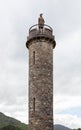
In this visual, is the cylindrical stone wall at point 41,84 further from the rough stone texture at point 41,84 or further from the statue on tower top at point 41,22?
the statue on tower top at point 41,22

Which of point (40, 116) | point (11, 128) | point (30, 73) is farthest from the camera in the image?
point (11, 128)

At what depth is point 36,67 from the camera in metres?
28.5

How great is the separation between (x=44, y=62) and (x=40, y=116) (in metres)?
5.49

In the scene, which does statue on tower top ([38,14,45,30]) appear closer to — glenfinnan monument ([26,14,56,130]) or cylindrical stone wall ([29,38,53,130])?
glenfinnan monument ([26,14,56,130])

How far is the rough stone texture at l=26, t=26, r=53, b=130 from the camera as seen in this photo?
27.0 m

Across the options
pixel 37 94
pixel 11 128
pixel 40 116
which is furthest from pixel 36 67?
pixel 11 128

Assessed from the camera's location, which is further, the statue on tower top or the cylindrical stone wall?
the statue on tower top

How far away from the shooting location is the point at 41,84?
2788 centimetres

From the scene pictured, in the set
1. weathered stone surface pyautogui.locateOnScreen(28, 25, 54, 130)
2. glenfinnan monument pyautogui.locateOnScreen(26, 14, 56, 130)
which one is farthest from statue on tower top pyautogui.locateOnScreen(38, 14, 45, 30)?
weathered stone surface pyautogui.locateOnScreen(28, 25, 54, 130)

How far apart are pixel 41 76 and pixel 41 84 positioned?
0.82 metres

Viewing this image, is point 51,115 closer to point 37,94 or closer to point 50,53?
point 37,94

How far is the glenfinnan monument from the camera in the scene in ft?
88.9

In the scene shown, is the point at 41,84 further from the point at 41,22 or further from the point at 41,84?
the point at 41,22

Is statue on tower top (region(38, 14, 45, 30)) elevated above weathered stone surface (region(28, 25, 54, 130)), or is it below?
above
